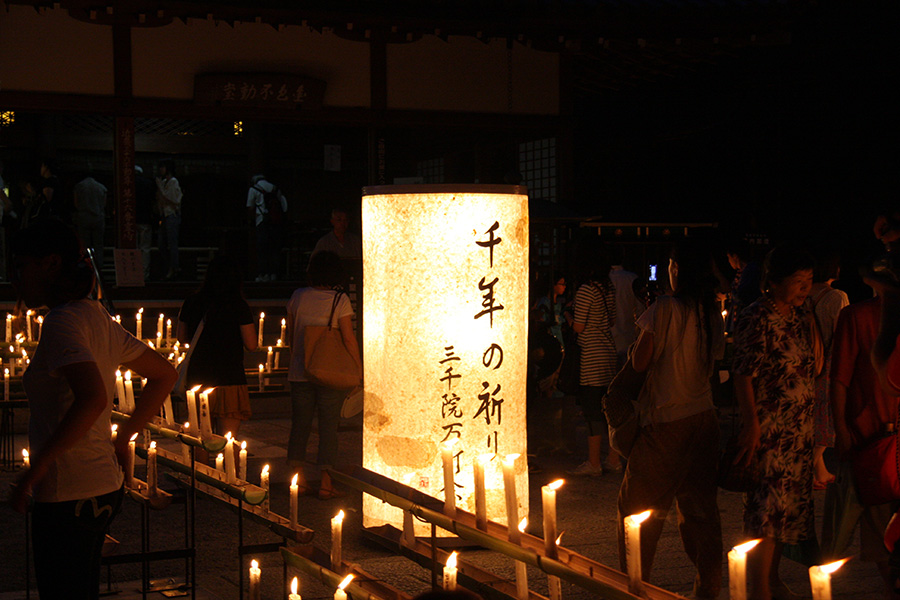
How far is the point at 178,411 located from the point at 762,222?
10707 millimetres

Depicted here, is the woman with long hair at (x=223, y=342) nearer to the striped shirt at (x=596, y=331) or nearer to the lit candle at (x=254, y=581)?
the striped shirt at (x=596, y=331)

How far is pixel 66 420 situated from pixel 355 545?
3293 millimetres

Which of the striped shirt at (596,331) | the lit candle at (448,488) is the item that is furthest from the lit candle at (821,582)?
the striped shirt at (596,331)

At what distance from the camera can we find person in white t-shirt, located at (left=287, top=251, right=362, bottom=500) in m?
7.32

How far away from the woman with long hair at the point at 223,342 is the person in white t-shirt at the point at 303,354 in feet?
1.27

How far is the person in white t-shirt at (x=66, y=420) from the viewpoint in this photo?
134 inches

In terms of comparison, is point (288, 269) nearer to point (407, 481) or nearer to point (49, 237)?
point (407, 481)

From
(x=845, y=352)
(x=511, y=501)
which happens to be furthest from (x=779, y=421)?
(x=511, y=501)

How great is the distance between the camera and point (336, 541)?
13.6 feet

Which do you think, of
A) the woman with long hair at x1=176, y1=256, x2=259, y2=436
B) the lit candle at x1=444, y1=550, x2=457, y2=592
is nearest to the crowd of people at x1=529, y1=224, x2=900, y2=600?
the lit candle at x1=444, y1=550, x2=457, y2=592

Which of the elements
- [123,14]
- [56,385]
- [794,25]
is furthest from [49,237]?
[794,25]

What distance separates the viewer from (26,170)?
17.3 meters

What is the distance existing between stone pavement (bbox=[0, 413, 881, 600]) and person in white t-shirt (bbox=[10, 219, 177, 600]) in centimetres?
183

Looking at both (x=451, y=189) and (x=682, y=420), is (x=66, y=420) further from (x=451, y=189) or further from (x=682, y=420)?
(x=451, y=189)
